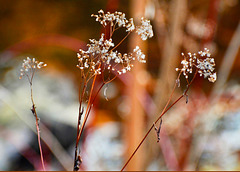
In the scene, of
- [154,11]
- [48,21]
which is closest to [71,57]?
[48,21]

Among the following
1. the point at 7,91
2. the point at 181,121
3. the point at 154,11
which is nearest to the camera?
the point at 154,11

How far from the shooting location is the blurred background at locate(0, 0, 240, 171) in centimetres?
70

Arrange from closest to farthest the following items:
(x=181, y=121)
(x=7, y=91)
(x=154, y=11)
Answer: (x=154, y=11)
(x=181, y=121)
(x=7, y=91)

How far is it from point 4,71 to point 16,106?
109 millimetres

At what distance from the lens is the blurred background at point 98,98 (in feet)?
2.30

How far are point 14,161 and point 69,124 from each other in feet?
0.63

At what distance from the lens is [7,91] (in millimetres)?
897

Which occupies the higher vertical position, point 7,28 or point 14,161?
point 7,28

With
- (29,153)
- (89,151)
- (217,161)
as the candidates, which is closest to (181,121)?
(217,161)

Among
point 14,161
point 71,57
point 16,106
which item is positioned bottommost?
point 14,161

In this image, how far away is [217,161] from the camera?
833 mm

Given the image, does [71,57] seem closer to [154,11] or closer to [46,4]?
[46,4]

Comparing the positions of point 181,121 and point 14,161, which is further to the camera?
point 14,161

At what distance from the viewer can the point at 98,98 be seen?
0.64m
